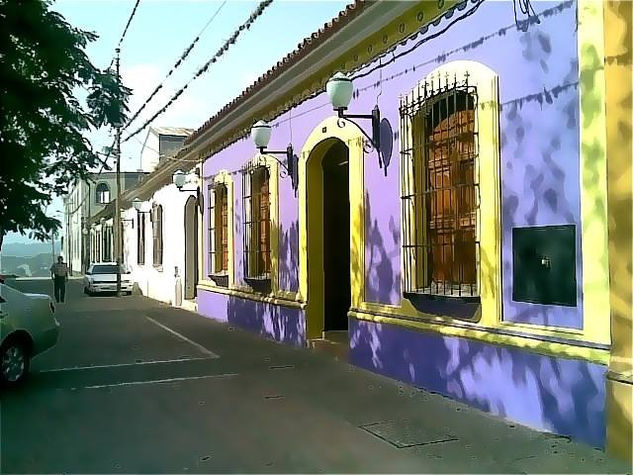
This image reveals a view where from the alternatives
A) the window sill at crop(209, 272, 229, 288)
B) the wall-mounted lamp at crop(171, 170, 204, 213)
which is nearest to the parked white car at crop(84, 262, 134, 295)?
the wall-mounted lamp at crop(171, 170, 204, 213)

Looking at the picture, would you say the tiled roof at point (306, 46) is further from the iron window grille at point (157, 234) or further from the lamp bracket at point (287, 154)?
the iron window grille at point (157, 234)

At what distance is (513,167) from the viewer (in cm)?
627

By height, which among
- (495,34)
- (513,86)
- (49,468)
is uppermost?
(495,34)

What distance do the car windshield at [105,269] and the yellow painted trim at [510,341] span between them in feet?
69.5

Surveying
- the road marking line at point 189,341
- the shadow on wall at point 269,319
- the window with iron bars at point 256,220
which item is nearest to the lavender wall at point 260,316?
the shadow on wall at point 269,319

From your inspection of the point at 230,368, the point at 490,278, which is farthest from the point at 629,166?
the point at 230,368

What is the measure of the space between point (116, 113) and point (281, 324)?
14.1ft

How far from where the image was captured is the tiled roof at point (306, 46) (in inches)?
330

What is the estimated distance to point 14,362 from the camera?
8.27m

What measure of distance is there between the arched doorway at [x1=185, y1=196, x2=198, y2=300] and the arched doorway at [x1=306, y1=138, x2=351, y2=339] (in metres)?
8.92

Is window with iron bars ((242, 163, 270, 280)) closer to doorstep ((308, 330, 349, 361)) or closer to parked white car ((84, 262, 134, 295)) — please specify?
doorstep ((308, 330, 349, 361))

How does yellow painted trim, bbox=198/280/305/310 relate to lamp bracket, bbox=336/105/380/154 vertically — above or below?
below

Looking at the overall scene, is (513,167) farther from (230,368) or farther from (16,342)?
(16,342)

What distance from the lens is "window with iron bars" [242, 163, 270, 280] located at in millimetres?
12742
